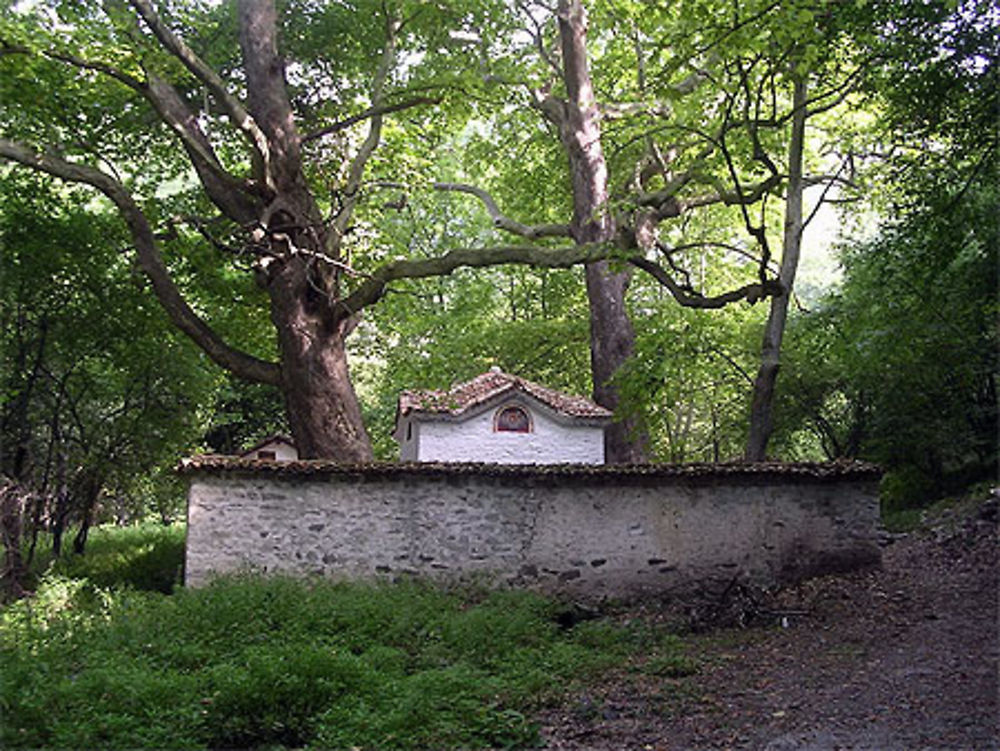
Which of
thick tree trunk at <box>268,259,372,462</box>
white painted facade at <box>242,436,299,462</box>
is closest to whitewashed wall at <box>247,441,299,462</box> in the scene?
white painted facade at <box>242,436,299,462</box>

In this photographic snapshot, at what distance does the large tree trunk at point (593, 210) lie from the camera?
49.5 feet

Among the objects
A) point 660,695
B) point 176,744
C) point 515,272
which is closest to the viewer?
point 176,744

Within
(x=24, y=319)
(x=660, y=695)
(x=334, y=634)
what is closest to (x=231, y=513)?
(x=334, y=634)

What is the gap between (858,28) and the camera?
9070 mm

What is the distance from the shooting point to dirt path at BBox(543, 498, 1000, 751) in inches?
228

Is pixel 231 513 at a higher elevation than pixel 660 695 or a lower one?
higher

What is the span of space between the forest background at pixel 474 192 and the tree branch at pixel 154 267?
41 millimetres

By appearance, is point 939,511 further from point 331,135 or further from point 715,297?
point 331,135

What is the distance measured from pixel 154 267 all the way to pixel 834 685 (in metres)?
9.78

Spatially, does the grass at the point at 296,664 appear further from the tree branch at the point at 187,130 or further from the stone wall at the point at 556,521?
the tree branch at the point at 187,130

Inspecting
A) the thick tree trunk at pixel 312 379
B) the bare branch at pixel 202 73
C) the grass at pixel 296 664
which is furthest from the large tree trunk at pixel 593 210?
the bare branch at pixel 202 73

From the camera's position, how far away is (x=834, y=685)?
22.6 feet

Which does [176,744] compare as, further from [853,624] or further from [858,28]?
[858,28]

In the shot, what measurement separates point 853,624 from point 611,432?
6669 millimetres
